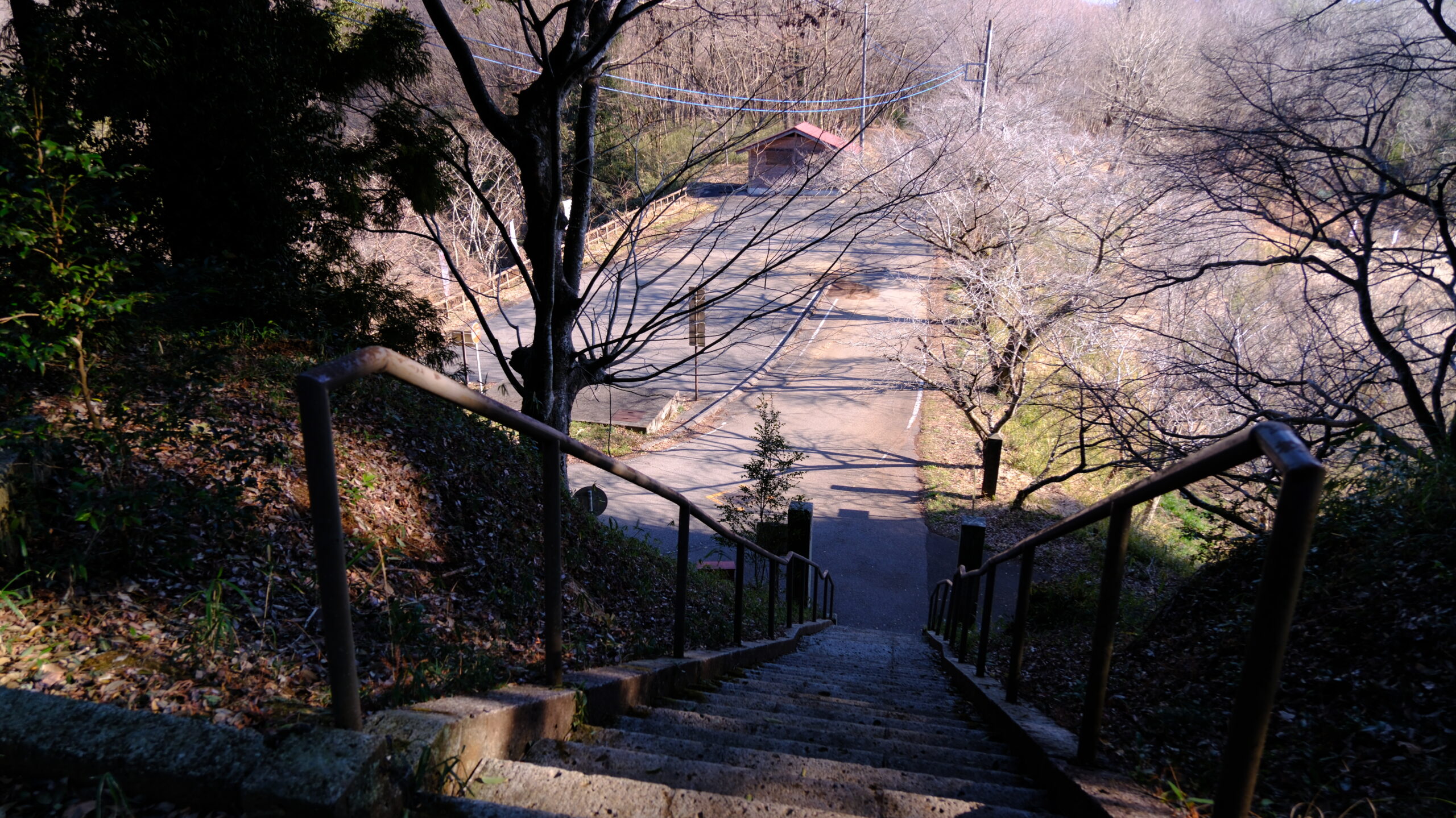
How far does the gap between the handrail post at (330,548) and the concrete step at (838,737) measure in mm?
1577

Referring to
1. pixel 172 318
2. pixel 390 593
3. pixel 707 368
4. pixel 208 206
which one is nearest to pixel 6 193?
pixel 390 593

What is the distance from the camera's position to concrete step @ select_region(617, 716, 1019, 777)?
2854mm

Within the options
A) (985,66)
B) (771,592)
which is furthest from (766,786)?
(985,66)

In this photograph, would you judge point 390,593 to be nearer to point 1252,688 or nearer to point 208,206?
point 1252,688

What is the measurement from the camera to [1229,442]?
1637mm

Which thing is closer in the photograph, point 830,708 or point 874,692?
point 830,708

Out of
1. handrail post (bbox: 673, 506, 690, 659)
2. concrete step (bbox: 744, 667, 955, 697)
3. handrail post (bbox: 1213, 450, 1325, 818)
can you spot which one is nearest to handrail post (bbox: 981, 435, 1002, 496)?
concrete step (bbox: 744, 667, 955, 697)

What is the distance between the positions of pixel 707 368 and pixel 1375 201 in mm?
18890

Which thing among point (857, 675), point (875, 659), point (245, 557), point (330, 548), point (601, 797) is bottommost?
point (875, 659)

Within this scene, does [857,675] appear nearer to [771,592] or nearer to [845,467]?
[771,592]

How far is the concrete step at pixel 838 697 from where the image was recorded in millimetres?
4188

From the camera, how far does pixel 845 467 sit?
18547 millimetres

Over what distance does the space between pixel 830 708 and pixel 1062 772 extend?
71.9 inches

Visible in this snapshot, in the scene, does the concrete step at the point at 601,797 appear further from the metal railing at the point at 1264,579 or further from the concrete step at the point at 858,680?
the concrete step at the point at 858,680
